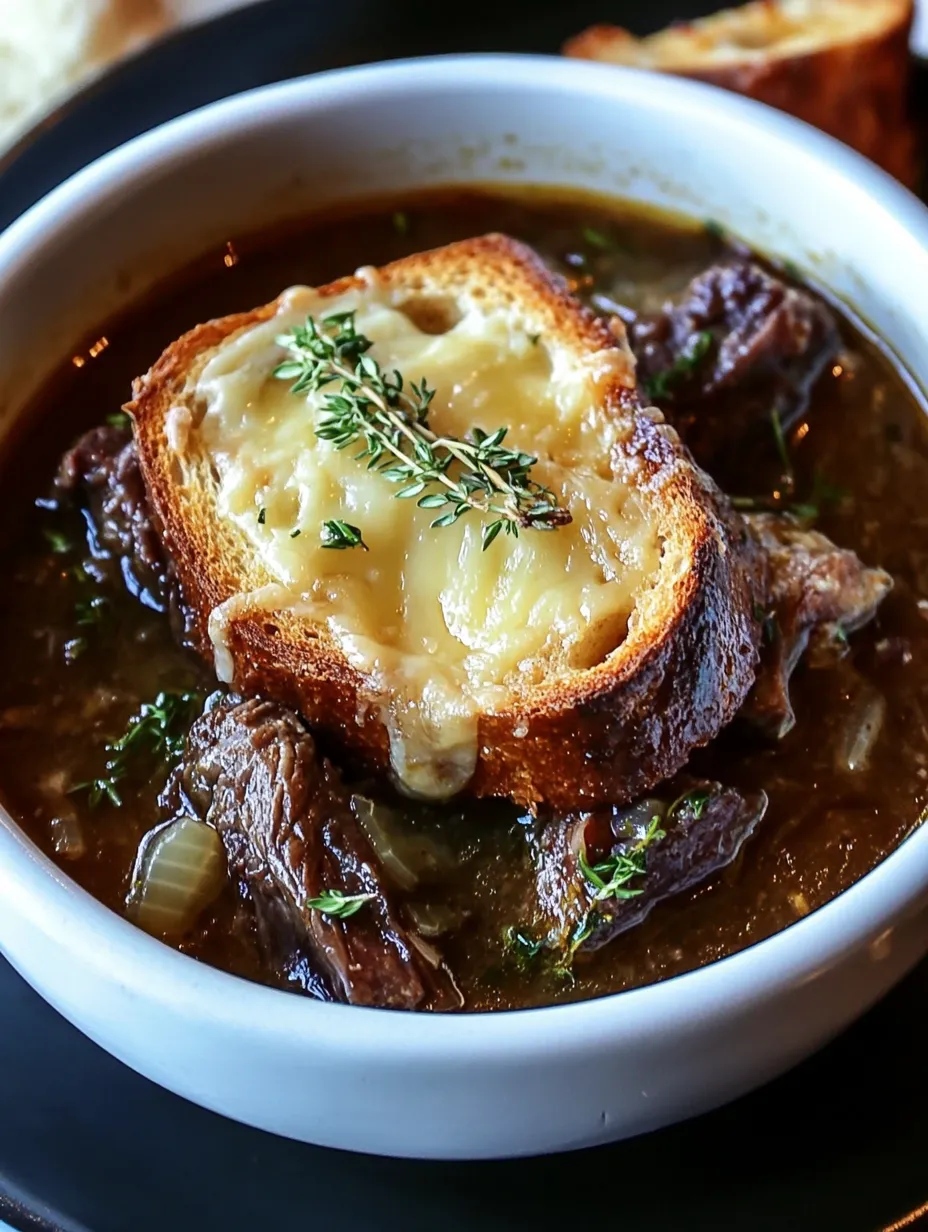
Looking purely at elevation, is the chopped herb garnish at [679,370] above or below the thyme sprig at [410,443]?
above

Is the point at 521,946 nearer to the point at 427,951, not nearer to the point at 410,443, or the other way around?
the point at 427,951

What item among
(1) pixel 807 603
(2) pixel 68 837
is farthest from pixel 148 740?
(1) pixel 807 603

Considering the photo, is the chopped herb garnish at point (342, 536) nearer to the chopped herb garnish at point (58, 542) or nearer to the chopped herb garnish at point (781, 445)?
the chopped herb garnish at point (58, 542)

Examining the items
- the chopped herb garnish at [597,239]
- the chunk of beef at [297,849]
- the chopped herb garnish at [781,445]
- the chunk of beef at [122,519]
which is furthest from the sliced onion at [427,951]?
the chopped herb garnish at [597,239]

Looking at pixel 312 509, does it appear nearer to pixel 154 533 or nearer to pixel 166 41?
pixel 154 533

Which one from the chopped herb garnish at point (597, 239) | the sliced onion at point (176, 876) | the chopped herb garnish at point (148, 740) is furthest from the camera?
the chopped herb garnish at point (597, 239)

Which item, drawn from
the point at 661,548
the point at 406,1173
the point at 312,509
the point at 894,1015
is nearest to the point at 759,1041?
the point at 894,1015

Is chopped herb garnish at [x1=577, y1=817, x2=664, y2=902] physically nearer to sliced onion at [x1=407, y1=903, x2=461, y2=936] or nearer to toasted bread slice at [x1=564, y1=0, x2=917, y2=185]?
sliced onion at [x1=407, y1=903, x2=461, y2=936]
